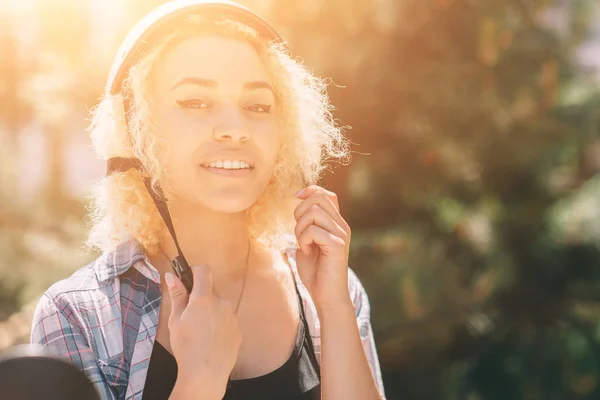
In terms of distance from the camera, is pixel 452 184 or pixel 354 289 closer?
pixel 354 289

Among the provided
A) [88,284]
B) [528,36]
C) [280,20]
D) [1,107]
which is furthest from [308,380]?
[1,107]

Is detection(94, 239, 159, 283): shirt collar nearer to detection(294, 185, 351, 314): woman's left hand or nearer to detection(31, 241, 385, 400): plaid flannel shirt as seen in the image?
detection(31, 241, 385, 400): plaid flannel shirt

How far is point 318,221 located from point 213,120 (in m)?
0.20

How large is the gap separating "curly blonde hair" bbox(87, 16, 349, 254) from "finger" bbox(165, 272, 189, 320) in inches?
8.2

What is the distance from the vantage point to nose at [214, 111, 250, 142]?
853mm

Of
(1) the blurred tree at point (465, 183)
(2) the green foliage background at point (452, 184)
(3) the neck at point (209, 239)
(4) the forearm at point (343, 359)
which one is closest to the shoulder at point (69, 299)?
(3) the neck at point (209, 239)

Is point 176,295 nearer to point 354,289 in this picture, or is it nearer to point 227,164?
point 227,164

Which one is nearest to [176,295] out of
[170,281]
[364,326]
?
[170,281]

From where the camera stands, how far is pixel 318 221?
911 millimetres

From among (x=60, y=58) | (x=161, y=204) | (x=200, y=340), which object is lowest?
(x=200, y=340)

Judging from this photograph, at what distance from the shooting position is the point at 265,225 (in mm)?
1077

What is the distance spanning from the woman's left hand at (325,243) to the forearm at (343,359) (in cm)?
2

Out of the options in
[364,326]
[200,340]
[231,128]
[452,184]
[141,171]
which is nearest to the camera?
[200,340]

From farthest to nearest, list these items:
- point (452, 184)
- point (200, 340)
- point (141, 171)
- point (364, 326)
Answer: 1. point (452, 184)
2. point (364, 326)
3. point (141, 171)
4. point (200, 340)
